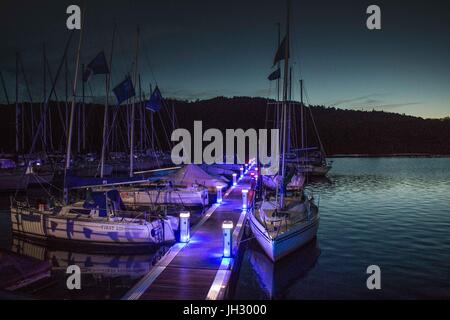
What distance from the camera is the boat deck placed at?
11.0 m

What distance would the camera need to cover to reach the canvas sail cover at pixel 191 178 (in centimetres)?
3253

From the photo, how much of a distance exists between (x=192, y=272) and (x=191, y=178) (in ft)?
66.8

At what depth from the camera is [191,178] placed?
32969 millimetres

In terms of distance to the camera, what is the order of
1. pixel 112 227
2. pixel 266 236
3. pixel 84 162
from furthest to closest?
pixel 84 162
pixel 112 227
pixel 266 236

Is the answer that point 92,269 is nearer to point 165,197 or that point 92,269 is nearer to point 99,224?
point 99,224

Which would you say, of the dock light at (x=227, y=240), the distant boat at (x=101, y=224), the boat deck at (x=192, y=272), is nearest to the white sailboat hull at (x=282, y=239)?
the boat deck at (x=192, y=272)

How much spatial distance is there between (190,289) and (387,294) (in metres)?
7.76

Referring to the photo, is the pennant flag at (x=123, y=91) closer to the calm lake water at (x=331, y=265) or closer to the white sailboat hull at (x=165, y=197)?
the white sailboat hull at (x=165, y=197)

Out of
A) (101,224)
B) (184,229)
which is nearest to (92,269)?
(101,224)

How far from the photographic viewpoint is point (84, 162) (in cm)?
5869
